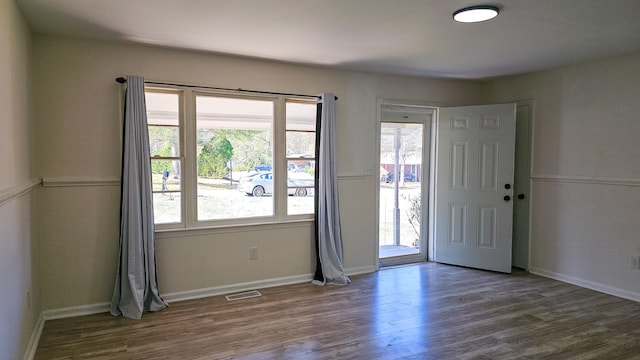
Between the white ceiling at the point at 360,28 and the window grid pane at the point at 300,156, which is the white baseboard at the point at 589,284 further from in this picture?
the window grid pane at the point at 300,156

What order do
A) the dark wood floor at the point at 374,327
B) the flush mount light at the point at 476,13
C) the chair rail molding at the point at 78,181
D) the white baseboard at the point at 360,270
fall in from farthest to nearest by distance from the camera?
the white baseboard at the point at 360,270 → the chair rail molding at the point at 78,181 → the dark wood floor at the point at 374,327 → the flush mount light at the point at 476,13

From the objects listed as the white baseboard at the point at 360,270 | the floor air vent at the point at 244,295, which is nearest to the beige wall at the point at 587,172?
the white baseboard at the point at 360,270

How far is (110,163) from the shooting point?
356cm

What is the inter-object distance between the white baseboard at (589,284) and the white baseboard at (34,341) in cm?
489

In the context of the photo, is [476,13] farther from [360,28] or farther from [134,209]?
[134,209]

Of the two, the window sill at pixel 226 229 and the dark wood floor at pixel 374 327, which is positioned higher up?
the window sill at pixel 226 229

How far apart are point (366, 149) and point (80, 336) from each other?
10.6ft

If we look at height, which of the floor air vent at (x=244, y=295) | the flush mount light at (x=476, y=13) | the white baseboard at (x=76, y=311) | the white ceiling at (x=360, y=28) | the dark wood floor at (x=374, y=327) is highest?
the white ceiling at (x=360, y=28)

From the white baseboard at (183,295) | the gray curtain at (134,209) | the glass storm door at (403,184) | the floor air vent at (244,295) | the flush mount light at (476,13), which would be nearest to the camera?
the flush mount light at (476,13)

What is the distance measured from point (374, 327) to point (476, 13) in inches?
94.6

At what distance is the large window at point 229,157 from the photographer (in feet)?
12.6

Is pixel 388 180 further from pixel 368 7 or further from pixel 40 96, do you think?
pixel 40 96

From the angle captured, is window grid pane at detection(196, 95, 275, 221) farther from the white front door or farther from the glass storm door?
the white front door

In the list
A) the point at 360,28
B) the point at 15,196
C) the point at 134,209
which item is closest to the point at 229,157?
the point at 134,209
